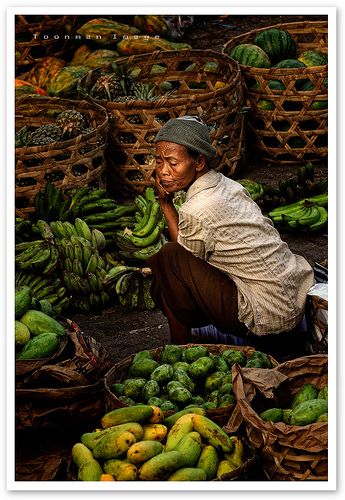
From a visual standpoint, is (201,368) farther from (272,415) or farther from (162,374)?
(272,415)

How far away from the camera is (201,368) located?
3.64m

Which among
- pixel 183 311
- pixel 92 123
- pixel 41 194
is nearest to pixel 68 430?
pixel 183 311

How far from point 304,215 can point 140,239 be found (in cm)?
115

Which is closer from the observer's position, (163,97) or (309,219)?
(309,219)

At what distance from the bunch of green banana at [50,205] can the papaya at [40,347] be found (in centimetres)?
149

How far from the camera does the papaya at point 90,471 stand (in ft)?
10.1

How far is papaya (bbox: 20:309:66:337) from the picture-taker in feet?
12.6

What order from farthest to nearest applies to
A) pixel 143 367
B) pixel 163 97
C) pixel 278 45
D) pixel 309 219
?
1. pixel 278 45
2. pixel 163 97
3. pixel 309 219
4. pixel 143 367

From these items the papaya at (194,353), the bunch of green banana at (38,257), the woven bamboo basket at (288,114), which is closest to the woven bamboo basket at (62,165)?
the bunch of green banana at (38,257)

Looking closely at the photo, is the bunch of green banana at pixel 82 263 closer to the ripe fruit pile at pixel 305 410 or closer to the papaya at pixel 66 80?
the ripe fruit pile at pixel 305 410

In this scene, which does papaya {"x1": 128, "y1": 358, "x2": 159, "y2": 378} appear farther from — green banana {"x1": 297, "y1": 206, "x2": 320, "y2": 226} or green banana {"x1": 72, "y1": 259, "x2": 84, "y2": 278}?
green banana {"x1": 297, "y1": 206, "x2": 320, "y2": 226}

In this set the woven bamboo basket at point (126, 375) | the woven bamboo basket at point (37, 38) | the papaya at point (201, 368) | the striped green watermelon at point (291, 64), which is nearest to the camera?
the woven bamboo basket at point (126, 375)

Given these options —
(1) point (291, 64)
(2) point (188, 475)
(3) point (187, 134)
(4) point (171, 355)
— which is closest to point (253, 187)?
(1) point (291, 64)

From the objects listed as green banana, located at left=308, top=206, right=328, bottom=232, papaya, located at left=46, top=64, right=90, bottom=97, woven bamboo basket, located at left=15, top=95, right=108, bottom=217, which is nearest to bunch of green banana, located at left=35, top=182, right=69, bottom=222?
woven bamboo basket, located at left=15, top=95, right=108, bottom=217
